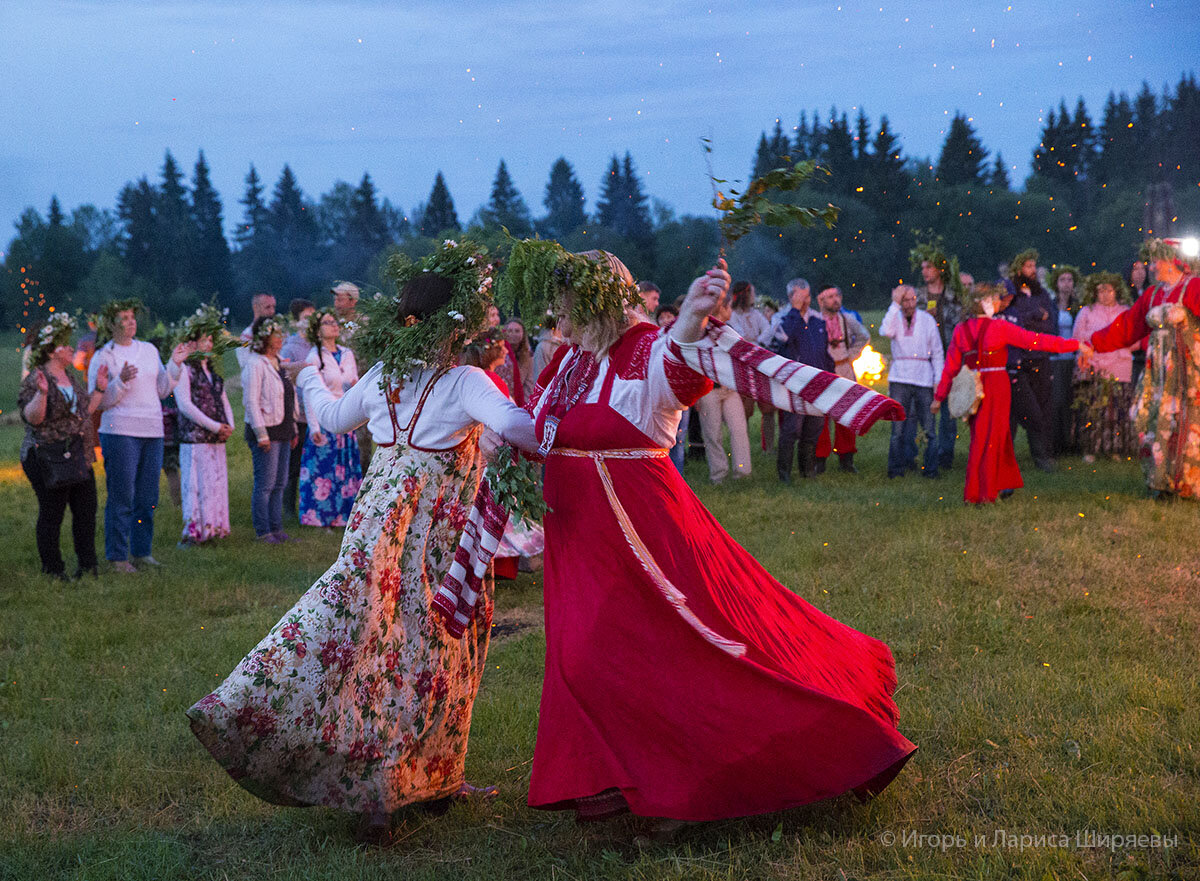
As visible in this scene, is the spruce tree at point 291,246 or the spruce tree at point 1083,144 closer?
the spruce tree at point 1083,144

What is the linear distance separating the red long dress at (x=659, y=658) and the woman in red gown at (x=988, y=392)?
22.2 ft

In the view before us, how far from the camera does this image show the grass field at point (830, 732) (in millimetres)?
3713

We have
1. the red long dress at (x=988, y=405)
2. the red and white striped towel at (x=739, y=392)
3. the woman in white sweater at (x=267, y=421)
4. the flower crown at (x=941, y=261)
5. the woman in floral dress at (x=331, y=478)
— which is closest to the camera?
the red and white striped towel at (x=739, y=392)

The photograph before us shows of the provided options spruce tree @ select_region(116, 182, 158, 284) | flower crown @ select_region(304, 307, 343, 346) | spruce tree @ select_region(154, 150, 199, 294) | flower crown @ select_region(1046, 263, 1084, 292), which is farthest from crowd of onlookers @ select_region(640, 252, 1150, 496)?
spruce tree @ select_region(116, 182, 158, 284)

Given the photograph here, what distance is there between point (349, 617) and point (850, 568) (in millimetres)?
4756

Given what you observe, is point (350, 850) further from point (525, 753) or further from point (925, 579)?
point (925, 579)

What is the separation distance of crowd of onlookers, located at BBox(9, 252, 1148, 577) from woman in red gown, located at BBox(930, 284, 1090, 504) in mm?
614

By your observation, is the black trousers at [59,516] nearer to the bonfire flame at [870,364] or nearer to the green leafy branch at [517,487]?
the green leafy branch at [517,487]

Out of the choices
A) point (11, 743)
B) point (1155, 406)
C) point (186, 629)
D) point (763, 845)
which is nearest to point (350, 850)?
point (763, 845)

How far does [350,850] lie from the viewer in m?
3.91

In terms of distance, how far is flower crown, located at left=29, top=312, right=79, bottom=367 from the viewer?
7.93m

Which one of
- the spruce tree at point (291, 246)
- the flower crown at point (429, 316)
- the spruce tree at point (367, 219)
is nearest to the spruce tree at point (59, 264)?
the spruce tree at point (291, 246)

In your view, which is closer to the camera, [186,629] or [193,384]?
[186,629]

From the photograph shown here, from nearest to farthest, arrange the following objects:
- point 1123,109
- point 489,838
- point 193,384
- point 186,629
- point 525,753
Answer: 1. point 489,838
2. point 525,753
3. point 186,629
4. point 193,384
5. point 1123,109
